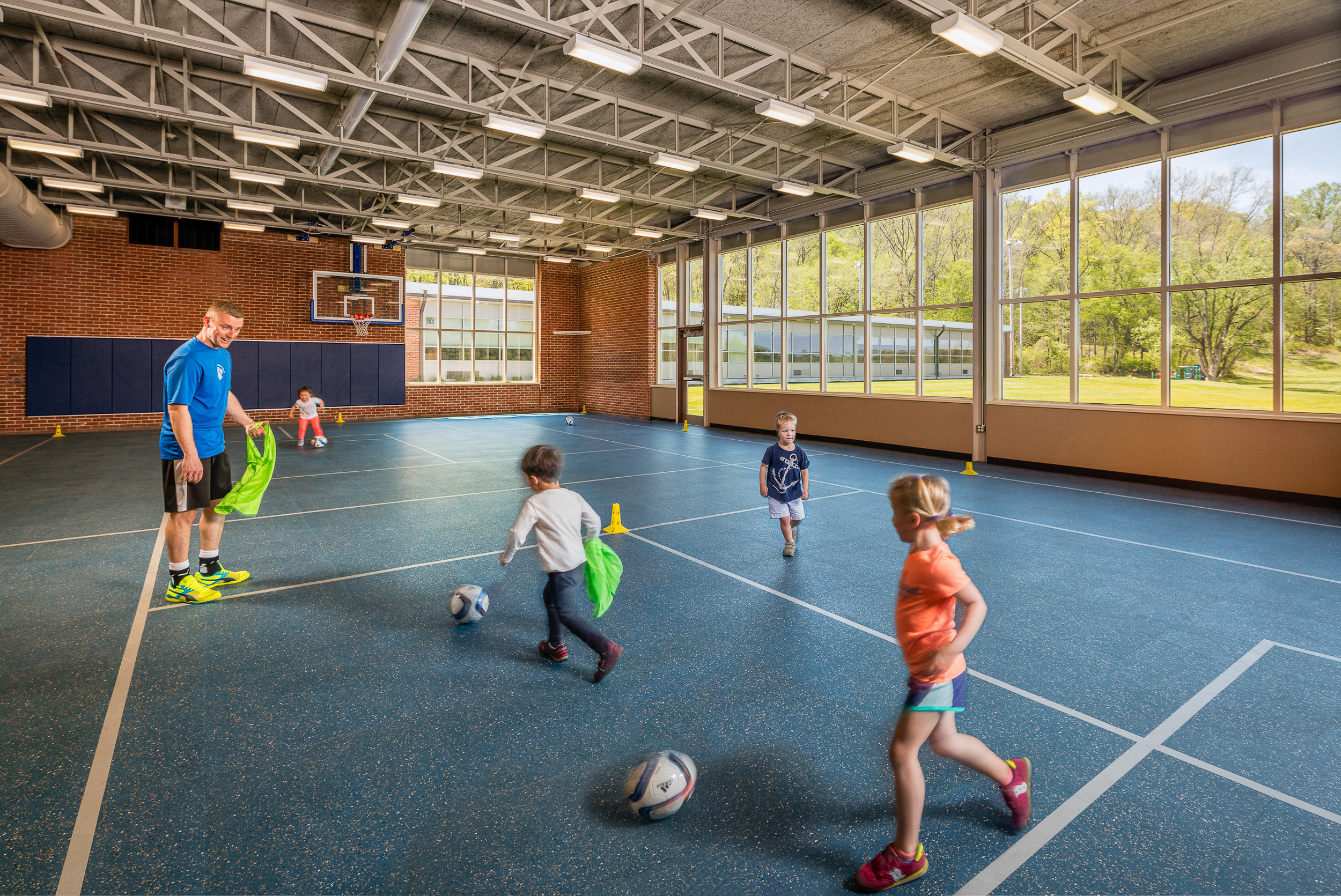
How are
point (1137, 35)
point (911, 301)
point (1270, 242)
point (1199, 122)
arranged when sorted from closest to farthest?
point (1137, 35) → point (1270, 242) → point (1199, 122) → point (911, 301)

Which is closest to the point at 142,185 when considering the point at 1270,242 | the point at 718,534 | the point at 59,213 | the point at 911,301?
the point at 59,213

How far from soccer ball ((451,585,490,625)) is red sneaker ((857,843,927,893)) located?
319cm

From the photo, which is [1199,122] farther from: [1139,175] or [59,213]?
[59,213]

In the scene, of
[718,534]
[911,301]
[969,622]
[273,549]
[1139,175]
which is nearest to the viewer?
[969,622]

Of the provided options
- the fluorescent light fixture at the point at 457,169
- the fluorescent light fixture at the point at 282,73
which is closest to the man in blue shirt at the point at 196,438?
the fluorescent light fixture at the point at 282,73

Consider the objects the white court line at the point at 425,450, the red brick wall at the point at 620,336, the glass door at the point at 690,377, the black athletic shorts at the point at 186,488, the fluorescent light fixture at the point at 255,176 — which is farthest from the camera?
the red brick wall at the point at 620,336

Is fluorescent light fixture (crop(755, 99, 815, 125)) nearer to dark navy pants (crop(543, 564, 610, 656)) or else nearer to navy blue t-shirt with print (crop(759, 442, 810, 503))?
navy blue t-shirt with print (crop(759, 442, 810, 503))

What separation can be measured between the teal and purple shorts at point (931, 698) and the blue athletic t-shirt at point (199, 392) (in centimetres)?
498

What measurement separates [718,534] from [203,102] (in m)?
11.8

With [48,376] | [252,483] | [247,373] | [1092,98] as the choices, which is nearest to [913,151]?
[1092,98]

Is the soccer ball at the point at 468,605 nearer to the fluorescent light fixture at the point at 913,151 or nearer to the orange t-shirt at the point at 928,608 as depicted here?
the orange t-shirt at the point at 928,608

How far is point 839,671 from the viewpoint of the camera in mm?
4039

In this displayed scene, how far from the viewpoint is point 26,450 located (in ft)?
47.3

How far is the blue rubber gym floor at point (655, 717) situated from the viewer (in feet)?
8.07
